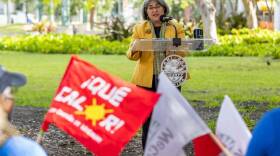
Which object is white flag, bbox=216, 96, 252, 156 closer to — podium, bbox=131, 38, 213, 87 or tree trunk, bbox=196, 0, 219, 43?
podium, bbox=131, 38, 213, 87

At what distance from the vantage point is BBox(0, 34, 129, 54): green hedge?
27406 millimetres

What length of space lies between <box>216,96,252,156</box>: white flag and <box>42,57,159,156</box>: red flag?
0.38 metres

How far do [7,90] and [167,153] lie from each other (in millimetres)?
777

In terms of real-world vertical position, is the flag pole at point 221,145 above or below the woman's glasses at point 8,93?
below

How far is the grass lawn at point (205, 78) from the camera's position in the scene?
13734 millimetres

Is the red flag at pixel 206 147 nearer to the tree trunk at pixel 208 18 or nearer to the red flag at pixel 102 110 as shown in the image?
the red flag at pixel 102 110

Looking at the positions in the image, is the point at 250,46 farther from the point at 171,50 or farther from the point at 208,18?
the point at 171,50

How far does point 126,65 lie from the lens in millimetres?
21938

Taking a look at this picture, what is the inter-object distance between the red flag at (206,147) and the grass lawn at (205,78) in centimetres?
793

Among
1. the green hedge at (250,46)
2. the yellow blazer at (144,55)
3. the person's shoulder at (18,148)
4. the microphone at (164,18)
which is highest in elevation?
the microphone at (164,18)

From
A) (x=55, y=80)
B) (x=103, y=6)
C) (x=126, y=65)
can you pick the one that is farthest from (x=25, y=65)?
(x=103, y=6)

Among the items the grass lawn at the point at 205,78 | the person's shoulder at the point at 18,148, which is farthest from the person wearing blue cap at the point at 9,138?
the grass lawn at the point at 205,78

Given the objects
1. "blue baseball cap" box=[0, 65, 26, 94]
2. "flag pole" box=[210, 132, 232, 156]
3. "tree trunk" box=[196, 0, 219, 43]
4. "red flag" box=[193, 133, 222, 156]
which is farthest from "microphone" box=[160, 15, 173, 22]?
"tree trunk" box=[196, 0, 219, 43]

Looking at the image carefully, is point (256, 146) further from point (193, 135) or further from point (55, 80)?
point (55, 80)
